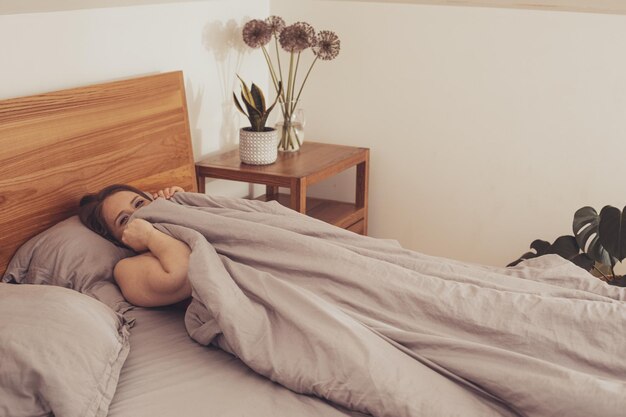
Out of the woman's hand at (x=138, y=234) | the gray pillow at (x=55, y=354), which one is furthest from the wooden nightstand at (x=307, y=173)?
the gray pillow at (x=55, y=354)

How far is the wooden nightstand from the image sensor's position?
2.74 m

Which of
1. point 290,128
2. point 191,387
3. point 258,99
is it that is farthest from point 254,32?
point 191,387

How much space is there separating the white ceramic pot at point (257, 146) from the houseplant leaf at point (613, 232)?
1.21 metres

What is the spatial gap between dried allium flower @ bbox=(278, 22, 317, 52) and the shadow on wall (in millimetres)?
233

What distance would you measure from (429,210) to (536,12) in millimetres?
921

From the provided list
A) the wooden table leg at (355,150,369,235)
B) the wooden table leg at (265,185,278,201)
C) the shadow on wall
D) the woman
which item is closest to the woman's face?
the woman

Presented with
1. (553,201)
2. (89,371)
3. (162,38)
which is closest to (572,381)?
(89,371)

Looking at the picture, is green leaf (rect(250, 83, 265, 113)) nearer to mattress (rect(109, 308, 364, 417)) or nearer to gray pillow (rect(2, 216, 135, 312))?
gray pillow (rect(2, 216, 135, 312))

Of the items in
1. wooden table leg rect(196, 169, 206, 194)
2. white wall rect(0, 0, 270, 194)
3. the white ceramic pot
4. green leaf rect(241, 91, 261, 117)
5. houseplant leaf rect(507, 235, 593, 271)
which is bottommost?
houseplant leaf rect(507, 235, 593, 271)

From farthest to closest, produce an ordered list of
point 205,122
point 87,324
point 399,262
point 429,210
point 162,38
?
point 429,210 → point 205,122 → point 162,38 → point 399,262 → point 87,324

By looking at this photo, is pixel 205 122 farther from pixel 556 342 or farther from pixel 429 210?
pixel 556 342

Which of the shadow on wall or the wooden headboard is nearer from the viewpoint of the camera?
the wooden headboard

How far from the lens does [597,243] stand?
8.33ft

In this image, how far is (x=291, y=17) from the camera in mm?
3338
